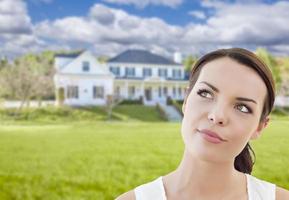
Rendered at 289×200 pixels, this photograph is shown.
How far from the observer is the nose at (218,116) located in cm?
75

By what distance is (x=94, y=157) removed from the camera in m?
2.93

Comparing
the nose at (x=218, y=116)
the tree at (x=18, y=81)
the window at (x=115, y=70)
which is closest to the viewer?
the nose at (x=218, y=116)

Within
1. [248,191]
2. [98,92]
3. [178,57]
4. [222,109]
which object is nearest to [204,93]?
[222,109]

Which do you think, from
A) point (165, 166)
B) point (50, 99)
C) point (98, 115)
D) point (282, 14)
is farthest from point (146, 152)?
point (282, 14)

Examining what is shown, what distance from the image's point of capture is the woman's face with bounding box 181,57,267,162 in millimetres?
757

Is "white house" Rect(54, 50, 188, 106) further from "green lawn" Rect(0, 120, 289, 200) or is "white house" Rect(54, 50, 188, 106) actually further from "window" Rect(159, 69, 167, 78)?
"green lawn" Rect(0, 120, 289, 200)

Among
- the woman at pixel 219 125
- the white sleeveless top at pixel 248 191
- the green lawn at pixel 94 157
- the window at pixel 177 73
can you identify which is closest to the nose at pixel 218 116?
the woman at pixel 219 125

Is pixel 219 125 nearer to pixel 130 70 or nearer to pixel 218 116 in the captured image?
pixel 218 116

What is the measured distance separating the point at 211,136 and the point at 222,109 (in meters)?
0.04

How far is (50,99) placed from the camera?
9.86 ft

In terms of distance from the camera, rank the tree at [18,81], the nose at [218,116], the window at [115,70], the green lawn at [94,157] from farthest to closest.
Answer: the window at [115,70], the tree at [18,81], the green lawn at [94,157], the nose at [218,116]

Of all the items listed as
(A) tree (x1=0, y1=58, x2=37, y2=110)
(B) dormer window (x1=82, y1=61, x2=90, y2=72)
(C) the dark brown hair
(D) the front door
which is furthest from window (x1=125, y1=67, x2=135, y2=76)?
(C) the dark brown hair

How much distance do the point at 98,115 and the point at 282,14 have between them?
1.21 meters

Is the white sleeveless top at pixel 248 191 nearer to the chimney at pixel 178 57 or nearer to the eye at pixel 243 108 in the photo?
the eye at pixel 243 108
